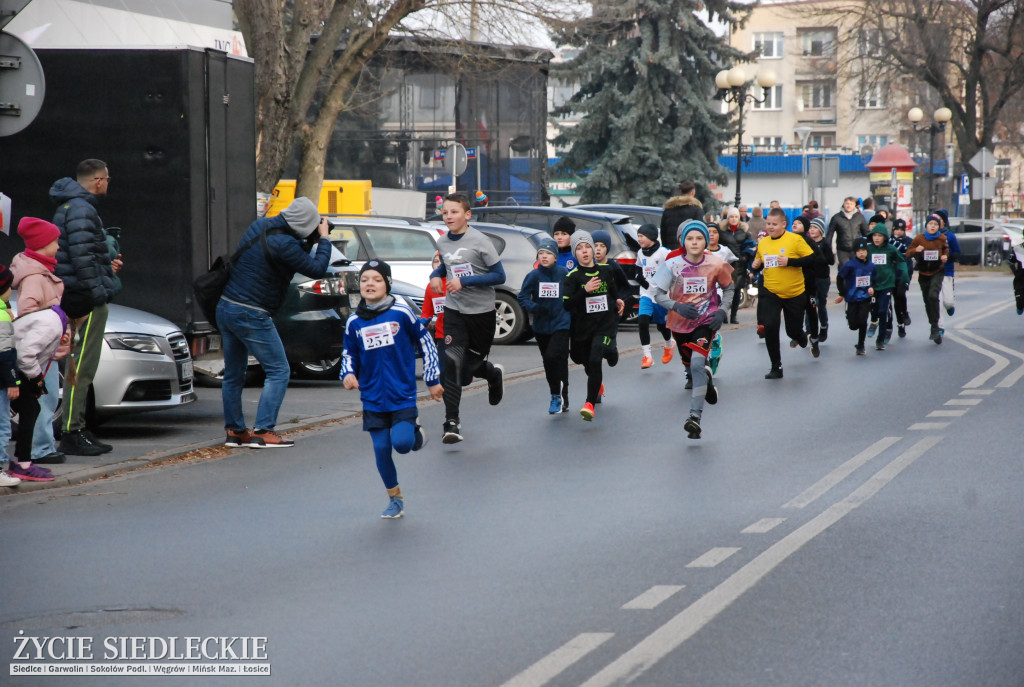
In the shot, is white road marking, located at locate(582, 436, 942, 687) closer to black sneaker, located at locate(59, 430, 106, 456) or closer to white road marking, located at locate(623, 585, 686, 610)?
white road marking, located at locate(623, 585, 686, 610)

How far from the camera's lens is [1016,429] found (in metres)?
11.7

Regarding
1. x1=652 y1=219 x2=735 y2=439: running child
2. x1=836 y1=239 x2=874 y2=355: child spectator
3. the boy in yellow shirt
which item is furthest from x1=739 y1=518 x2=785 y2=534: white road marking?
x1=836 y1=239 x2=874 y2=355: child spectator

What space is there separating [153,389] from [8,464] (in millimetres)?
1850

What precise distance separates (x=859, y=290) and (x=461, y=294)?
322 inches

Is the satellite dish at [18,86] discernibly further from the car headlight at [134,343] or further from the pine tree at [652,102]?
the pine tree at [652,102]

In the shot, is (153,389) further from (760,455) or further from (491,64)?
(491,64)

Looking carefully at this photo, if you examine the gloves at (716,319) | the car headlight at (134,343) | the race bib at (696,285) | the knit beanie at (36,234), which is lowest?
the car headlight at (134,343)

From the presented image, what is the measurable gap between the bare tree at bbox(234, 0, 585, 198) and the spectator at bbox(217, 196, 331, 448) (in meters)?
9.05

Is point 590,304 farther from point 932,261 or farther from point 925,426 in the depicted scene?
point 932,261

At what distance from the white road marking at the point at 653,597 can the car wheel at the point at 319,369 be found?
9169 millimetres

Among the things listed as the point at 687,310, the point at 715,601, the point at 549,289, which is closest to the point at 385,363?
the point at 715,601

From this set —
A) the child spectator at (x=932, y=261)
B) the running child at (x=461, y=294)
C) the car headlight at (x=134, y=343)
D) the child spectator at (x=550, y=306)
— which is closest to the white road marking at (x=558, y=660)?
the running child at (x=461, y=294)

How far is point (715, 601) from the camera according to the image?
618 centimetres

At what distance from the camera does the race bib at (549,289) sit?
1295 centimetres
